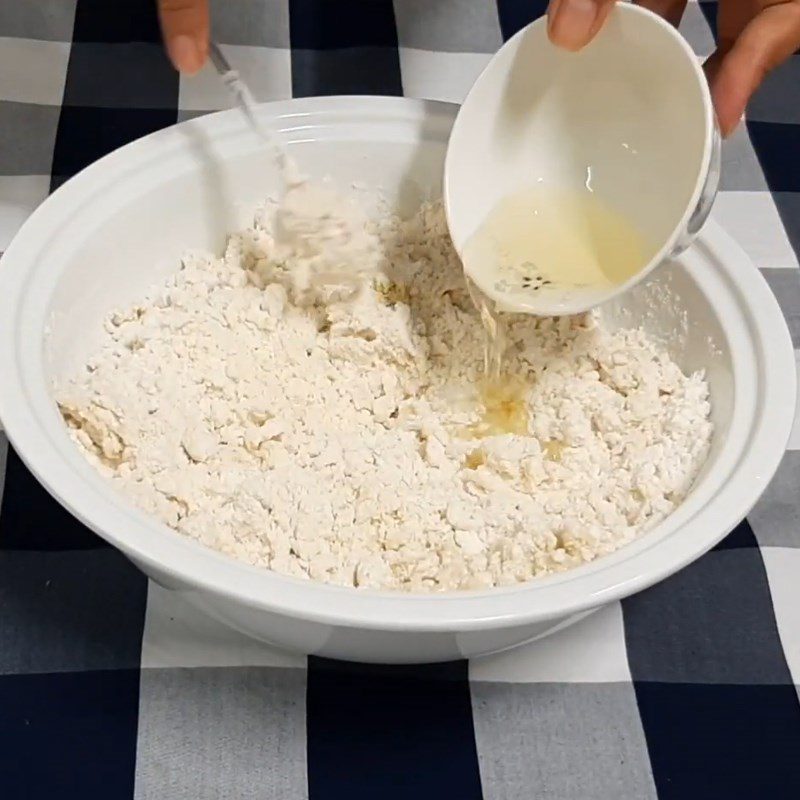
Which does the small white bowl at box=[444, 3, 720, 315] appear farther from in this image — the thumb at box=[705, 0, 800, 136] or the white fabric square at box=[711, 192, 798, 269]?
the white fabric square at box=[711, 192, 798, 269]

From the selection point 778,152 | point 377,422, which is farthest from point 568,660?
point 778,152

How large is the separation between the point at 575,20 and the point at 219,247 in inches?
15.3

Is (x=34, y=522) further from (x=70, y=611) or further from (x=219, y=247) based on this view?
(x=219, y=247)

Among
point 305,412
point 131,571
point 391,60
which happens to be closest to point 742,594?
point 305,412

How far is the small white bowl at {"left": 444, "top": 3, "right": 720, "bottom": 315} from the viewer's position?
32.0 inches

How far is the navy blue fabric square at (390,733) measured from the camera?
0.76 metres

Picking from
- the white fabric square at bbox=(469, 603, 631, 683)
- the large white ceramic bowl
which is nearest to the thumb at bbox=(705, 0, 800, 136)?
the large white ceramic bowl

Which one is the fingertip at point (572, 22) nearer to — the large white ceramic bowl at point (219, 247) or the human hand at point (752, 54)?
the human hand at point (752, 54)

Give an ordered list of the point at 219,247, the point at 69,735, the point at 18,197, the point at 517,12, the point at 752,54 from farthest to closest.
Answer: the point at 517,12 < the point at 18,197 < the point at 219,247 < the point at 752,54 < the point at 69,735

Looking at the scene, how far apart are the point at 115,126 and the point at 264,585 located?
0.75 metres

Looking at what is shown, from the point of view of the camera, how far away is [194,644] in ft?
2.67

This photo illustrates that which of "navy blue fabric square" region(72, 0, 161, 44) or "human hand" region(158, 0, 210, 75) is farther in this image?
"navy blue fabric square" region(72, 0, 161, 44)

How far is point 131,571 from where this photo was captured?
0.85m

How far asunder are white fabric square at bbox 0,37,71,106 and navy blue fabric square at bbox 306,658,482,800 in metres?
0.78
